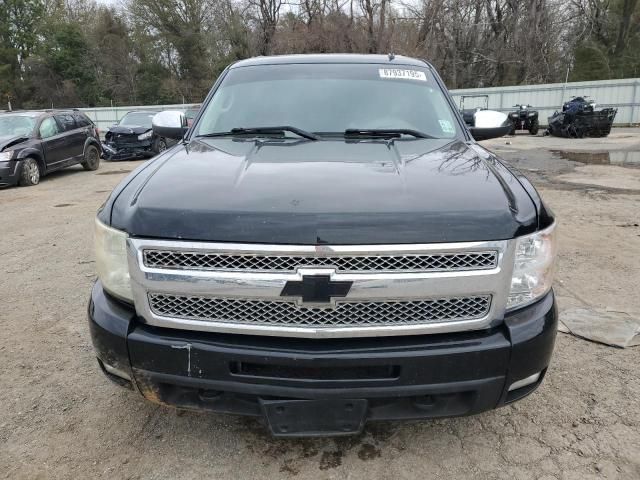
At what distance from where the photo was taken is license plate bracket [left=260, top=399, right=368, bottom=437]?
1.88 m

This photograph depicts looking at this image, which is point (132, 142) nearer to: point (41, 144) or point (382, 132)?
point (41, 144)

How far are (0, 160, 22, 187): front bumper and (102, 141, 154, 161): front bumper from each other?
4796 mm

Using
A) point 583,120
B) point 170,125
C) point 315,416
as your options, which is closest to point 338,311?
point 315,416

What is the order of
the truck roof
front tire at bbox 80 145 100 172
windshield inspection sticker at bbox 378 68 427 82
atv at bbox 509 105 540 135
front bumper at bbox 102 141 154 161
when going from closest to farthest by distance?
windshield inspection sticker at bbox 378 68 427 82, the truck roof, front tire at bbox 80 145 100 172, front bumper at bbox 102 141 154 161, atv at bbox 509 105 540 135

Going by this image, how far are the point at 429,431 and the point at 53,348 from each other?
251cm

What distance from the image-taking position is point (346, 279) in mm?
1804

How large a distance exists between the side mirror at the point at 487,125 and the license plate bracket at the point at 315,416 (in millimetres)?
2415

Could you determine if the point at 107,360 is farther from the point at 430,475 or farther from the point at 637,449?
the point at 637,449

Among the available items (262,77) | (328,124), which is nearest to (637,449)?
(328,124)

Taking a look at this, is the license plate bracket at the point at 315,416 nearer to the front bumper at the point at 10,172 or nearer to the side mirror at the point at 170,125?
the side mirror at the point at 170,125

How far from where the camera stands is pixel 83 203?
8.84 meters

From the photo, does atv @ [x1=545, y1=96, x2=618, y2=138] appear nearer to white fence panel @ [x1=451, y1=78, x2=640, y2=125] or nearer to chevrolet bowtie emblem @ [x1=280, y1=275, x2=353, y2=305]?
white fence panel @ [x1=451, y1=78, x2=640, y2=125]

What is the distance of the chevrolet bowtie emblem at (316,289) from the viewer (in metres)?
1.81

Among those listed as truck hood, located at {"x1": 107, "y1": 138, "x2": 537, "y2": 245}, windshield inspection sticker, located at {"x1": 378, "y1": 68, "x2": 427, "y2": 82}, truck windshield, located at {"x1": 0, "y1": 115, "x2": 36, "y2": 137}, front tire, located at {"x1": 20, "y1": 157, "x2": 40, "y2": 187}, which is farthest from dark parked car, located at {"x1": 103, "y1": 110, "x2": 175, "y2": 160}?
truck hood, located at {"x1": 107, "y1": 138, "x2": 537, "y2": 245}
